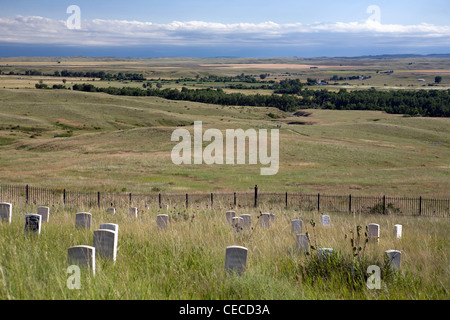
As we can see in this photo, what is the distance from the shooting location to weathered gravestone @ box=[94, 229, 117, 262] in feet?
23.4

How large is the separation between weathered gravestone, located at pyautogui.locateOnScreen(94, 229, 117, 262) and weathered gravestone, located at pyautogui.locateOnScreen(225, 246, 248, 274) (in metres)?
1.70

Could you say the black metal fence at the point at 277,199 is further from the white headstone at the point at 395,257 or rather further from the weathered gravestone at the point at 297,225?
the white headstone at the point at 395,257

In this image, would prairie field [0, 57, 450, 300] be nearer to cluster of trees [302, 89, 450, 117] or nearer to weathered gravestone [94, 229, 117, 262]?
weathered gravestone [94, 229, 117, 262]

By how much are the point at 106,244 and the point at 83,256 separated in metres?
0.79

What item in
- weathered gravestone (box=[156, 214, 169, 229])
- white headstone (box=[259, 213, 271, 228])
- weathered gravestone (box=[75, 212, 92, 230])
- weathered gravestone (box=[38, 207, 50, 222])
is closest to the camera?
weathered gravestone (box=[75, 212, 92, 230])

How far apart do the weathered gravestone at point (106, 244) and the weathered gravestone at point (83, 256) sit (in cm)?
65

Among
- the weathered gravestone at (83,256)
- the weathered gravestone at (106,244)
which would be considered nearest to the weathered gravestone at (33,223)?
the weathered gravestone at (106,244)

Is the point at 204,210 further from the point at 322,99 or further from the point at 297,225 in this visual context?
the point at 322,99

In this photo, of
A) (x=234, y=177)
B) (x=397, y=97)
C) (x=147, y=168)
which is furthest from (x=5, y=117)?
(x=397, y=97)

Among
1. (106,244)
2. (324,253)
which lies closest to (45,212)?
(106,244)

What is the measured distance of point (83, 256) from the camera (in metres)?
6.40

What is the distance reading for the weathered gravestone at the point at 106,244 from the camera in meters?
7.12

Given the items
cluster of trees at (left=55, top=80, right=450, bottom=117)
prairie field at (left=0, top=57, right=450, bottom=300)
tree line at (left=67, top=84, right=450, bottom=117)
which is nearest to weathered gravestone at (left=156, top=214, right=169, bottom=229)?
prairie field at (left=0, top=57, right=450, bottom=300)
